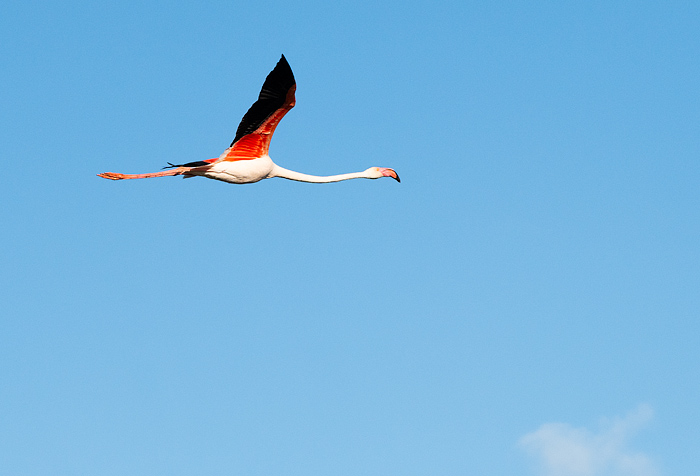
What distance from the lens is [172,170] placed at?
21.0 meters

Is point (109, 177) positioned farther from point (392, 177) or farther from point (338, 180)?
point (392, 177)

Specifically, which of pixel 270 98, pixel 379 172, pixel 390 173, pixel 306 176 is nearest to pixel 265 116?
pixel 270 98

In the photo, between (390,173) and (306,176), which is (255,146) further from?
(390,173)

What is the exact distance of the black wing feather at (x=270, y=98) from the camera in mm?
20712

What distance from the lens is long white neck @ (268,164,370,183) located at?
23.5m

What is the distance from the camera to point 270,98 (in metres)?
21.1

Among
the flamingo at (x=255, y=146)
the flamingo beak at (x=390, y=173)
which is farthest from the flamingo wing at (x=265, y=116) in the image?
the flamingo beak at (x=390, y=173)

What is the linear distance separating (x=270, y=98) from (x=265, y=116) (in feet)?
2.23

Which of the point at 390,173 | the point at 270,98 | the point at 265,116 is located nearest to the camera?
the point at 270,98

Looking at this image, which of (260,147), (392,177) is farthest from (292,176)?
(392,177)

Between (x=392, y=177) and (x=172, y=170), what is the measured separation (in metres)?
8.05

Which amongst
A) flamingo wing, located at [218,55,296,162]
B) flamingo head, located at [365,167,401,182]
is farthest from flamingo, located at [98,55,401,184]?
flamingo head, located at [365,167,401,182]

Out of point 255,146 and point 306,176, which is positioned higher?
point 306,176

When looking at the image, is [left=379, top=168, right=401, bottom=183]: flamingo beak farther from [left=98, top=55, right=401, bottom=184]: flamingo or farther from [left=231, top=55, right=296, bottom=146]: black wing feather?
[left=231, top=55, right=296, bottom=146]: black wing feather
